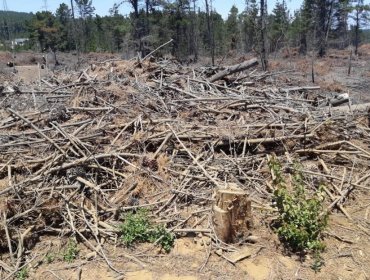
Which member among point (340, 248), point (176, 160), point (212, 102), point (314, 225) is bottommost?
point (340, 248)

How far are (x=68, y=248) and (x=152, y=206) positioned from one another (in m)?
1.03

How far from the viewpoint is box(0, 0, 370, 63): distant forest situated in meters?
30.7

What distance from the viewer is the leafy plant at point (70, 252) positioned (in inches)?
155

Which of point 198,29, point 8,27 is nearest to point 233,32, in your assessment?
point 198,29

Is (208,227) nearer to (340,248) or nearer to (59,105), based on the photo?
(340,248)

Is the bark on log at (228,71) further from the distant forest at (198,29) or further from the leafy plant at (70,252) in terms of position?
the distant forest at (198,29)

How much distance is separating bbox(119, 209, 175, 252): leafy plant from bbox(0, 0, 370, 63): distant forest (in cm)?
2084

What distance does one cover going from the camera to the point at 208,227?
13.8 feet

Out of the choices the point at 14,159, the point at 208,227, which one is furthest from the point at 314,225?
the point at 14,159

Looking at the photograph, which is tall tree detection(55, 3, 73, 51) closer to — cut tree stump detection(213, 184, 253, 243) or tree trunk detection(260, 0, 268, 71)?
tree trunk detection(260, 0, 268, 71)

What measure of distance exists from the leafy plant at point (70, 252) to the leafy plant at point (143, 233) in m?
0.50

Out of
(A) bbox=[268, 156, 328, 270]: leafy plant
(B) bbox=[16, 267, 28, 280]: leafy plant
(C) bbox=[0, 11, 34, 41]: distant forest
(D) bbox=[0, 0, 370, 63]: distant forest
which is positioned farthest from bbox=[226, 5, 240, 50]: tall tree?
(B) bbox=[16, 267, 28, 280]: leafy plant

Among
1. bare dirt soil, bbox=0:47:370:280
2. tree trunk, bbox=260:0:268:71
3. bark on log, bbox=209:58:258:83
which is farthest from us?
tree trunk, bbox=260:0:268:71

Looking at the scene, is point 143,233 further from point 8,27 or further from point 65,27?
point 65,27
